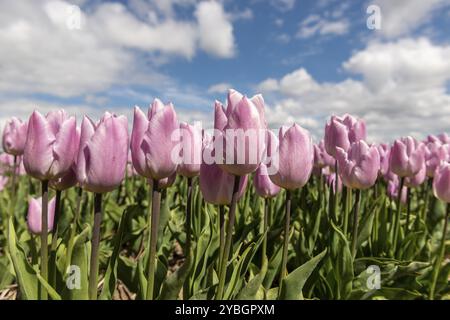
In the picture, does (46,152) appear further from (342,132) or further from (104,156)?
(342,132)

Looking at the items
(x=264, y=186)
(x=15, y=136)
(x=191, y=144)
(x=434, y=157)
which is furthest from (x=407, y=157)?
(x=15, y=136)

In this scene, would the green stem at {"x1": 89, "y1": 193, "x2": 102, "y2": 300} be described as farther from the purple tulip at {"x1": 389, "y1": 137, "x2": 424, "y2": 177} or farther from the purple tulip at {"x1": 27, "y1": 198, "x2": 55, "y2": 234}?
the purple tulip at {"x1": 389, "y1": 137, "x2": 424, "y2": 177}

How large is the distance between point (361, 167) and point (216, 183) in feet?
3.15

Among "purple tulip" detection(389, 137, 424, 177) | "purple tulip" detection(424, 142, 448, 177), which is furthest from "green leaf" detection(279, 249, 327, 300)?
"purple tulip" detection(424, 142, 448, 177)

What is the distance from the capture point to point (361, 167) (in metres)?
2.19

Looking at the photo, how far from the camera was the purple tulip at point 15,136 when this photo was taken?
2986mm

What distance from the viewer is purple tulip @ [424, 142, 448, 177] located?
3303 millimetres

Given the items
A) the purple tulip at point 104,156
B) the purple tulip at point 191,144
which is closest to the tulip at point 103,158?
the purple tulip at point 104,156

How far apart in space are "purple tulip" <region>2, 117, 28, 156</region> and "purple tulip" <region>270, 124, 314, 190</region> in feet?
7.14

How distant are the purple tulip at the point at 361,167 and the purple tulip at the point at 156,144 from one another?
123 cm

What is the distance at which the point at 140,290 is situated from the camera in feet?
5.77

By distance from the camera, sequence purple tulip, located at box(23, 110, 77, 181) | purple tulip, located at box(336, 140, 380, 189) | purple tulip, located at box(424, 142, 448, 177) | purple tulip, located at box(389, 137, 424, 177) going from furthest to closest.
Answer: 1. purple tulip, located at box(424, 142, 448, 177)
2. purple tulip, located at box(389, 137, 424, 177)
3. purple tulip, located at box(336, 140, 380, 189)
4. purple tulip, located at box(23, 110, 77, 181)
